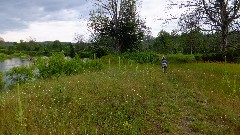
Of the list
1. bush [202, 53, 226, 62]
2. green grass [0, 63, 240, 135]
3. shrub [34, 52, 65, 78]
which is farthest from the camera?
bush [202, 53, 226, 62]

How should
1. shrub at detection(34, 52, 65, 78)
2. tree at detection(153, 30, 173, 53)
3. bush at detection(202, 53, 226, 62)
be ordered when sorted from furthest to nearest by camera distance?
tree at detection(153, 30, 173, 53) → bush at detection(202, 53, 226, 62) → shrub at detection(34, 52, 65, 78)

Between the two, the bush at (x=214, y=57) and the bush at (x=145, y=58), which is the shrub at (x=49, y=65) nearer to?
the bush at (x=145, y=58)

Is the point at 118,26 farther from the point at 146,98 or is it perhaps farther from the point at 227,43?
the point at 146,98

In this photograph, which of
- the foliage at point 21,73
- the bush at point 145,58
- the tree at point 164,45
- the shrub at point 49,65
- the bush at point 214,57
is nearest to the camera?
the foliage at point 21,73

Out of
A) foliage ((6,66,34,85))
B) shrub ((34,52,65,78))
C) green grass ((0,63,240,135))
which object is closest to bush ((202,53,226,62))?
shrub ((34,52,65,78))

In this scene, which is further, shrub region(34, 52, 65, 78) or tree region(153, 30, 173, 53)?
tree region(153, 30, 173, 53)

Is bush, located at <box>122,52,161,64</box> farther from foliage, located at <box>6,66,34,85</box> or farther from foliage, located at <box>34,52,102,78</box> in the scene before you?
foliage, located at <box>6,66,34,85</box>

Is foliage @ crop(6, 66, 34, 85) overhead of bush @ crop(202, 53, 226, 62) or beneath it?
beneath

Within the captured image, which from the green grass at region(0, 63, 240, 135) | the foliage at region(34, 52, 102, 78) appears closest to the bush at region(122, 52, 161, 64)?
the foliage at region(34, 52, 102, 78)

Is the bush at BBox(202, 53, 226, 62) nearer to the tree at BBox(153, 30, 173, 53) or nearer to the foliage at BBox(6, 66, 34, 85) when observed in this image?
the foliage at BBox(6, 66, 34, 85)

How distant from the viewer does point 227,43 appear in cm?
2305

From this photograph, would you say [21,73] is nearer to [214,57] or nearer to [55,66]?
[55,66]

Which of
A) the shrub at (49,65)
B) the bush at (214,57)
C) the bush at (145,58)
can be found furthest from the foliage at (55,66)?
the bush at (214,57)

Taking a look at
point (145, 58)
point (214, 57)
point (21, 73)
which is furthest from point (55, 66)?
point (214, 57)
